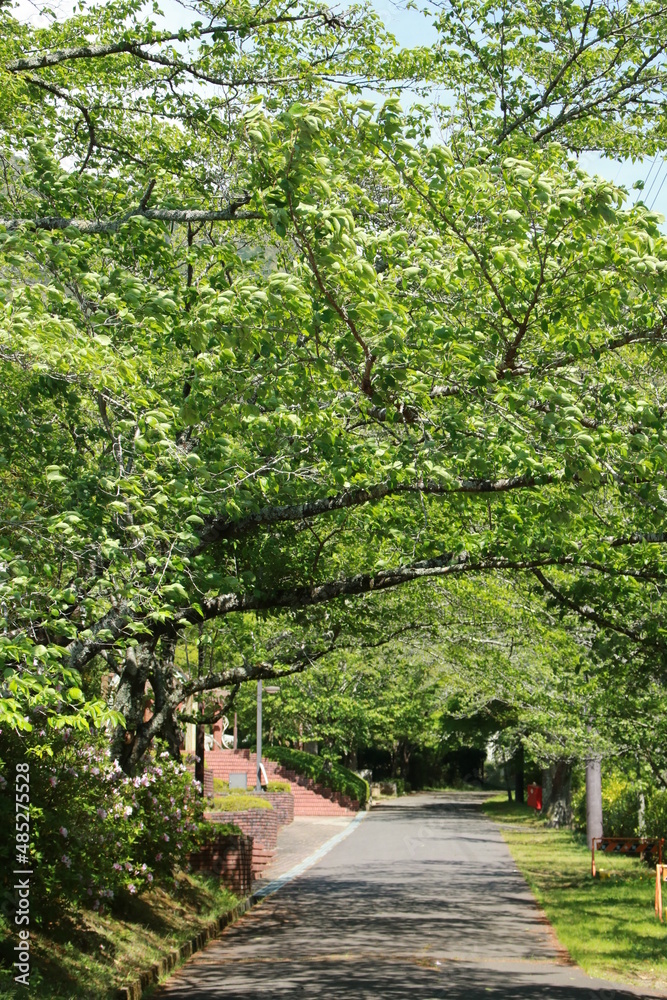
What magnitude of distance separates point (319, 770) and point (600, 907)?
29018mm

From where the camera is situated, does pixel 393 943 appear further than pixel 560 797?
No

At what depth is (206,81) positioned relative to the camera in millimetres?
9953

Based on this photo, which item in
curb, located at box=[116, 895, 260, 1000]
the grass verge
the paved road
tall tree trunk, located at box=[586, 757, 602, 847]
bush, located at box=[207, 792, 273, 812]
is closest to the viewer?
the grass verge

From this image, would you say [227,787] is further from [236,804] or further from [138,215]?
[138,215]

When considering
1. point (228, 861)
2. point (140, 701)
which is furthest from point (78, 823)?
point (228, 861)

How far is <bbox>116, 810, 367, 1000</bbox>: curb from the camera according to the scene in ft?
33.3

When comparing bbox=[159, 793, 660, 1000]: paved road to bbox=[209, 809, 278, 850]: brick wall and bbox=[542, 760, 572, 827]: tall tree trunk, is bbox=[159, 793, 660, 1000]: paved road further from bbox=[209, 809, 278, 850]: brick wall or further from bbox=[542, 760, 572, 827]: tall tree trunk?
bbox=[542, 760, 572, 827]: tall tree trunk

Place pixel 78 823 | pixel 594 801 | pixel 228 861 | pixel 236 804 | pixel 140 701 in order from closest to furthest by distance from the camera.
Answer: pixel 78 823 < pixel 140 701 < pixel 228 861 < pixel 236 804 < pixel 594 801

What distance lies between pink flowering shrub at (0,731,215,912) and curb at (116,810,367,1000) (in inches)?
33.4

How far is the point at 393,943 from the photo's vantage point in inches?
540

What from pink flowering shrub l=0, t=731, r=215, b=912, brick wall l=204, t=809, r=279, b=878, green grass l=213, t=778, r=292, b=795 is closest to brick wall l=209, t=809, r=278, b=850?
brick wall l=204, t=809, r=279, b=878

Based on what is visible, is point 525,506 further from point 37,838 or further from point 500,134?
point 37,838

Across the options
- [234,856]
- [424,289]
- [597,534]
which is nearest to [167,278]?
[424,289]

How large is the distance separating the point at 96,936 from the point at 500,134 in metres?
8.85
